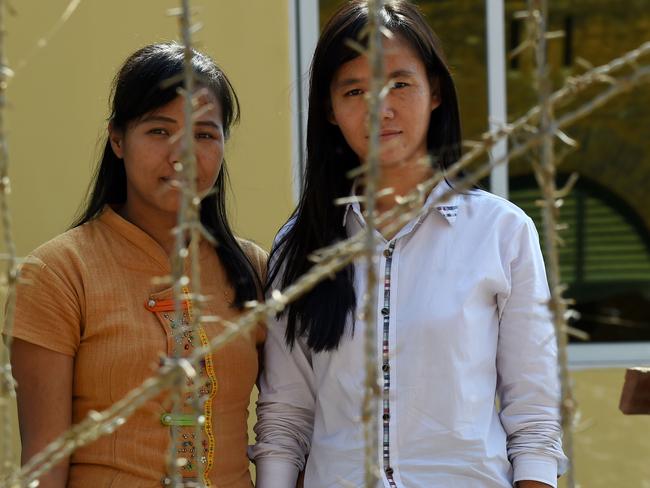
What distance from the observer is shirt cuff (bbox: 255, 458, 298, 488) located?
2.38 metres

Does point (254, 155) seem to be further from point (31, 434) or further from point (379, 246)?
point (31, 434)

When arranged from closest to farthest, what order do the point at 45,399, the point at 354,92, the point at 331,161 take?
1. the point at 45,399
2. the point at 354,92
3. the point at 331,161

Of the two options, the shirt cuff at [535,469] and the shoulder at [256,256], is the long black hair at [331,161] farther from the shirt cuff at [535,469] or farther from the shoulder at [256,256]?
the shirt cuff at [535,469]

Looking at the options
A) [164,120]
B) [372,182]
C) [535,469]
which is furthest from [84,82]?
[372,182]

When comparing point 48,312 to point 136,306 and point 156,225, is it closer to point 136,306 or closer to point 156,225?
point 136,306

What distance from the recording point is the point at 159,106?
2268 mm

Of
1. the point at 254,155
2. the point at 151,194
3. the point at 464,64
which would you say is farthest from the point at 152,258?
the point at 464,64

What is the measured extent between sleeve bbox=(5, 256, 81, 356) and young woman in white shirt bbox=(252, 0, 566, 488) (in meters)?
0.43

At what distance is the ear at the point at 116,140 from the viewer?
2336 mm

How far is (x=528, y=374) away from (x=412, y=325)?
23 cm

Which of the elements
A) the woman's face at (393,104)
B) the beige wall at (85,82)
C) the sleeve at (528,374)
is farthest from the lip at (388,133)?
the beige wall at (85,82)

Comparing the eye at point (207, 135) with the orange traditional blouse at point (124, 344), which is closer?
the orange traditional blouse at point (124, 344)

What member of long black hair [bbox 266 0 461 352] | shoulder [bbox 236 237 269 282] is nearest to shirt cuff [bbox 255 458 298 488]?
long black hair [bbox 266 0 461 352]

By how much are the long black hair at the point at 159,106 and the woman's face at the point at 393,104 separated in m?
0.24
